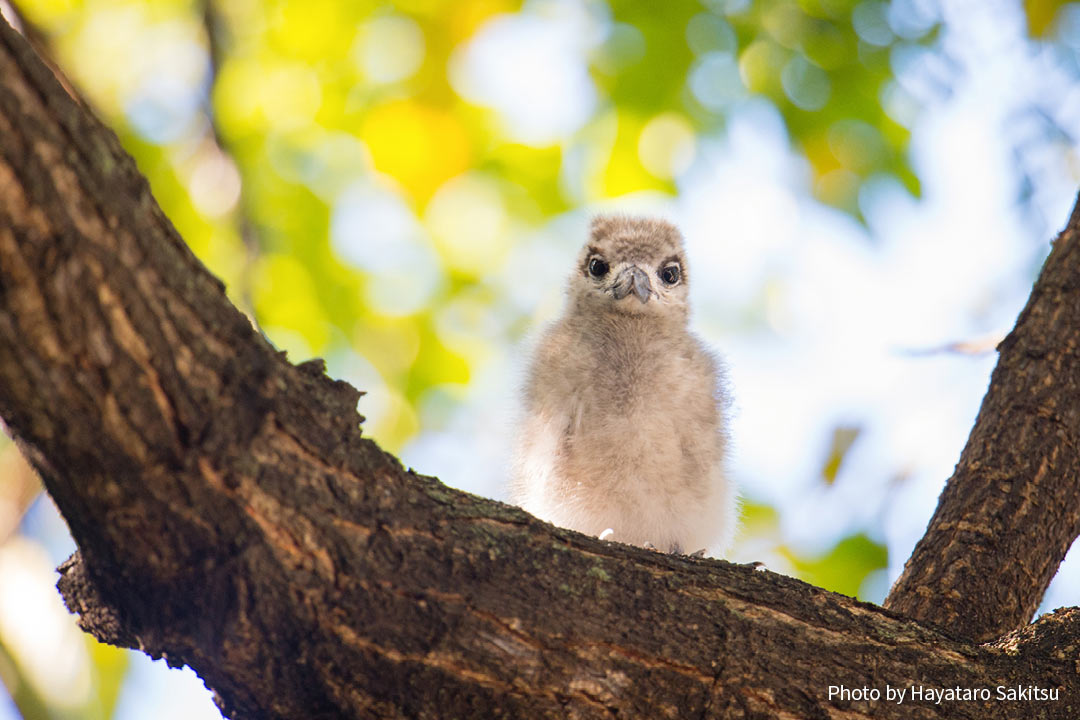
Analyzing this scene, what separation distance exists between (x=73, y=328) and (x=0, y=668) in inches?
118

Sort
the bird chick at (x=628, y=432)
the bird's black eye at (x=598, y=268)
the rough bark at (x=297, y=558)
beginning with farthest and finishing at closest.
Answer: the bird's black eye at (x=598, y=268) < the bird chick at (x=628, y=432) < the rough bark at (x=297, y=558)

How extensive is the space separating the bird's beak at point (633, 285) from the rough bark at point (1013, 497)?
1607mm

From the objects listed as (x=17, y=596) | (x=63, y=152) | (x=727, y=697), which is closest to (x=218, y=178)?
(x=17, y=596)

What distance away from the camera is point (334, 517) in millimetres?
2367

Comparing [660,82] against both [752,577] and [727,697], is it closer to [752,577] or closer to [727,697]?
[752,577]

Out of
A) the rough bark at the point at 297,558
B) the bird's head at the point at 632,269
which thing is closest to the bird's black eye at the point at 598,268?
the bird's head at the point at 632,269

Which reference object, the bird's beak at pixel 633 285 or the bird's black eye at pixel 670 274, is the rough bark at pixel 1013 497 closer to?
the bird's beak at pixel 633 285

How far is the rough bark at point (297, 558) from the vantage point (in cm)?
203

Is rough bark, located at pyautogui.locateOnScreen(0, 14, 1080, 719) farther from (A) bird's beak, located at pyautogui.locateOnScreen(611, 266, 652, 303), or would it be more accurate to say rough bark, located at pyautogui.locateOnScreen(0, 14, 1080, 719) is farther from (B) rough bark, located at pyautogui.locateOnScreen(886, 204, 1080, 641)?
(A) bird's beak, located at pyautogui.locateOnScreen(611, 266, 652, 303)

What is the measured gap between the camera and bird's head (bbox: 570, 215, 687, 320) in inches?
193

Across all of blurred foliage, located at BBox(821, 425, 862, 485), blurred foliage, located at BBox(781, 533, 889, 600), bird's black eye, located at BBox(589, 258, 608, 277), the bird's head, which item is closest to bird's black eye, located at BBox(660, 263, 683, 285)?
the bird's head

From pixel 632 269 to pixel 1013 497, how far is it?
2.08 meters

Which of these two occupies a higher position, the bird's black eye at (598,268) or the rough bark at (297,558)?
the bird's black eye at (598,268)

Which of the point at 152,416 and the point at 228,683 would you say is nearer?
the point at 152,416
